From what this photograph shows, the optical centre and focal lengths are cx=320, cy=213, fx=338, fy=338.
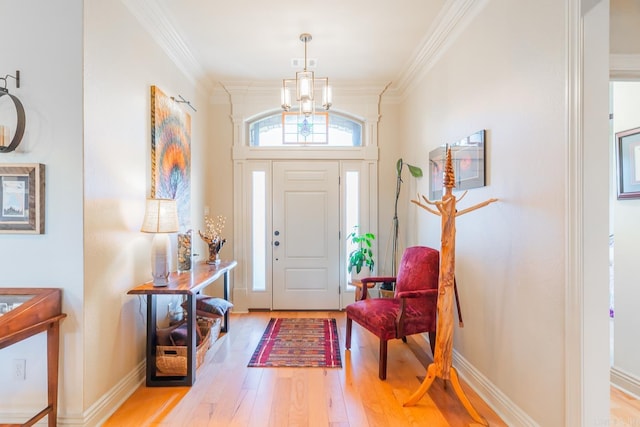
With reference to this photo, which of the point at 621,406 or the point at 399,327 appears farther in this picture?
the point at 399,327

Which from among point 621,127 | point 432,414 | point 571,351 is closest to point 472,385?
point 432,414

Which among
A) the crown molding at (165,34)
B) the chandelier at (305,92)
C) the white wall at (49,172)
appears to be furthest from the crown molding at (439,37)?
the white wall at (49,172)

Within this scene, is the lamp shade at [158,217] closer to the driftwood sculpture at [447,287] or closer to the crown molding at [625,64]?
the driftwood sculpture at [447,287]

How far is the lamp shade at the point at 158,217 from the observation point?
8.09 feet

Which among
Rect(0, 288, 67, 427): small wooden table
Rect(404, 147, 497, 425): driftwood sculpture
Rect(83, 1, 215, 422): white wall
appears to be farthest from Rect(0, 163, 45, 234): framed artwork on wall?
Rect(404, 147, 497, 425): driftwood sculpture

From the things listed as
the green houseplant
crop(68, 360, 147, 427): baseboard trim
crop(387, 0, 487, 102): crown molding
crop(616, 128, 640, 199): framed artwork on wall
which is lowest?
crop(68, 360, 147, 427): baseboard trim

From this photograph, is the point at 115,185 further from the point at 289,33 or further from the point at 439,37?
the point at 439,37

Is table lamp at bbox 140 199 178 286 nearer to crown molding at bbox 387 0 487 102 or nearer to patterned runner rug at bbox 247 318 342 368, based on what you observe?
patterned runner rug at bbox 247 318 342 368

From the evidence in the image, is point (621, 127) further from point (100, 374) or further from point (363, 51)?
point (100, 374)

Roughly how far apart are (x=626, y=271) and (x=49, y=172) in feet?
12.6

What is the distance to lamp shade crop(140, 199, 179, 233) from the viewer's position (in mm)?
2467

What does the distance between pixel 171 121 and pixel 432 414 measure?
3.15 metres

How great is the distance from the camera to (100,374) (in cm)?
211

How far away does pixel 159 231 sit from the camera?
2.46m
